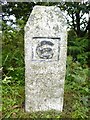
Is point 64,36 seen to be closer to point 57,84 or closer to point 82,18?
point 57,84

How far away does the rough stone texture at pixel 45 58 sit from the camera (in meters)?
2.83

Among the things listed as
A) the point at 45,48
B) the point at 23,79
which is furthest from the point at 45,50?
the point at 23,79

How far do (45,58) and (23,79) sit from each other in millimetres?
1147

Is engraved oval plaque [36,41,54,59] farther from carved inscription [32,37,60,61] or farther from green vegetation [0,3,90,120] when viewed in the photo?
green vegetation [0,3,90,120]

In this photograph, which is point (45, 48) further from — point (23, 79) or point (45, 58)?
point (23, 79)

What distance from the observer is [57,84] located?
3.01 m

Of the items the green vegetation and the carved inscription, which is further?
the green vegetation

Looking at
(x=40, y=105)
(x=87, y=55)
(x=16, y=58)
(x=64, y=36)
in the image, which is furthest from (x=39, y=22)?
(x=87, y=55)

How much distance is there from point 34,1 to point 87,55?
1.47 metres

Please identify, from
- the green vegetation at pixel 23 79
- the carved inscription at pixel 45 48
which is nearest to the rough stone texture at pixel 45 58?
the carved inscription at pixel 45 48

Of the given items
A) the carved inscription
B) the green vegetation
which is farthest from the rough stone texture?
the green vegetation

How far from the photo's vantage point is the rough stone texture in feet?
9.27

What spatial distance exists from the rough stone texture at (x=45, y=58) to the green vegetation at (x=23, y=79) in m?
0.16

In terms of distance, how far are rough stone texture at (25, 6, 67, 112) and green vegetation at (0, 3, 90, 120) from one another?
6.4 inches
